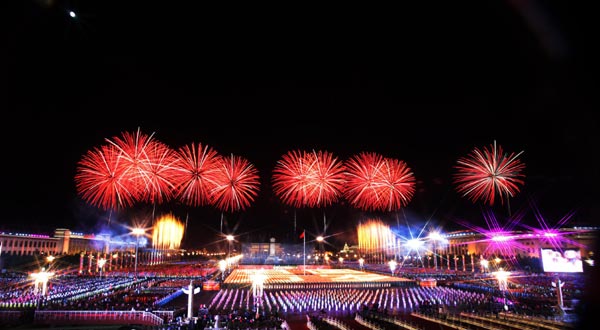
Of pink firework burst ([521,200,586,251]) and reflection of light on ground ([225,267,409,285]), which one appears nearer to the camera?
reflection of light on ground ([225,267,409,285])

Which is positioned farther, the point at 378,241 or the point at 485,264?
the point at 378,241

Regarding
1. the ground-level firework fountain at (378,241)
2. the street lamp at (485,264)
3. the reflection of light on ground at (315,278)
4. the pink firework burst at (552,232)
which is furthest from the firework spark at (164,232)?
the pink firework burst at (552,232)

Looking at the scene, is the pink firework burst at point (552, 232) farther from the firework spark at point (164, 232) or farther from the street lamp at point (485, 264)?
the firework spark at point (164, 232)

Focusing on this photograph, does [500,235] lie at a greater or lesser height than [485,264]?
greater

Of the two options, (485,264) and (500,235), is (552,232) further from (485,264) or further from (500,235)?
(485,264)

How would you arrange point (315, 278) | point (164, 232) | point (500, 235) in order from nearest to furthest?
point (315, 278)
point (500, 235)
point (164, 232)

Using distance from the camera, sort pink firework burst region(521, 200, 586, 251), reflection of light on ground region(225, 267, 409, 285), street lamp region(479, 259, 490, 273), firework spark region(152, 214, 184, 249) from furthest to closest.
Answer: firework spark region(152, 214, 184, 249), pink firework burst region(521, 200, 586, 251), street lamp region(479, 259, 490, 273), reflection of light on ground region(225, 267, 409, 285)

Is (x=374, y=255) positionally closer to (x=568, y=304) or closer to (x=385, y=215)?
(x=385, y=215)

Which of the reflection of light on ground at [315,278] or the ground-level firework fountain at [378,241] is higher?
Answer: the ground-level firework fountain at [378,241]

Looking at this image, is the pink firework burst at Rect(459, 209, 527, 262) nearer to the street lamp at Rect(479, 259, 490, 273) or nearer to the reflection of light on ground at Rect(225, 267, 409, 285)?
the street lamp at Rect(479, 259, 490, 273)

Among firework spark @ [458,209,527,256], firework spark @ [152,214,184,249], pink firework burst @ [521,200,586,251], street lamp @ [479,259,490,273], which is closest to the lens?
street lamp @ [479,259,490,273]

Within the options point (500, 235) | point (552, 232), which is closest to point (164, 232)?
point (500, 235)

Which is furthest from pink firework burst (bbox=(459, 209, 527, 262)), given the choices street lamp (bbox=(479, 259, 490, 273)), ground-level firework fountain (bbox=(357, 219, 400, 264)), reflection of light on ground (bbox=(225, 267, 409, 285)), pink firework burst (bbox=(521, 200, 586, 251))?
reflection of light on ground (bbox=(225, 267, 409, 285))

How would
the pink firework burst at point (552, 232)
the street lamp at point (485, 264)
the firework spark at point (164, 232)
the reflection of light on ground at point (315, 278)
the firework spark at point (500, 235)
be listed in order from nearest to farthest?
the reflection of light on ground at point (315, 278) → the street lamp at point (485, 264) → the pink firework burst at point (552, 232) → the firework spark at point (500, 235) → the firework spark at point (164, 232)
